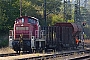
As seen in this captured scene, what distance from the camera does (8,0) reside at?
40969mm

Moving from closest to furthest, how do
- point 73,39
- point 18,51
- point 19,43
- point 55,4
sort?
point 19,43, point 18,51, point 73,39, point 55,4

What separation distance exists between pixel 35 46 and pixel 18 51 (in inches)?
93.7

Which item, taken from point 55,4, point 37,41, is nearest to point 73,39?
point 37,41

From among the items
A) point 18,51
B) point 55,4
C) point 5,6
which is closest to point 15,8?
point 5,6

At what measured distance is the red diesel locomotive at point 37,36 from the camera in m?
25.7

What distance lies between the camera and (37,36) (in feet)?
88.3

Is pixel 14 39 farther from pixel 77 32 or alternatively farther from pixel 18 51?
pixel 77 32

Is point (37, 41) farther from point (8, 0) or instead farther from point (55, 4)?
point (55, 4)

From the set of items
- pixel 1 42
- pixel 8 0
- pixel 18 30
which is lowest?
pixel 1 42

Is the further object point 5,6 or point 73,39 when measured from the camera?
point 5,6

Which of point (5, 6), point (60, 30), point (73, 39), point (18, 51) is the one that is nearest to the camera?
point (18, 51)

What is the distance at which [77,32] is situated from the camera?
35.5 meters

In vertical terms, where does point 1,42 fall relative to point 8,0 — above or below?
below

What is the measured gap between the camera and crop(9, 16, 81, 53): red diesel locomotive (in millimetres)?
25734
